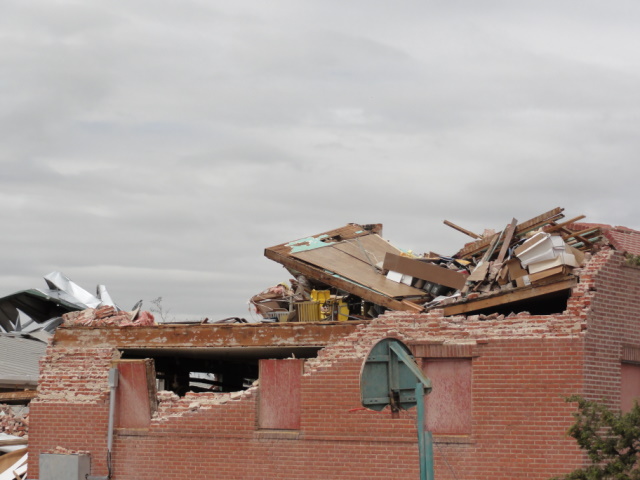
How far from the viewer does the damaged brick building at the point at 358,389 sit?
15344 millimetres

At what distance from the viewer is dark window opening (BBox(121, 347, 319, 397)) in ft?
60.1

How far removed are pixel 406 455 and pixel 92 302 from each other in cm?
2120

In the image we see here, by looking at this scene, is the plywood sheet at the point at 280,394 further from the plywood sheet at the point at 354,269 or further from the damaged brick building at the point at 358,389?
the plywood sheet at the point at 354,269

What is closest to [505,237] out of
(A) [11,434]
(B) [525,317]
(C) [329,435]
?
(B) [525,317]

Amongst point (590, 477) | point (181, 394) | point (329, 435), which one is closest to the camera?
point (590, 477)

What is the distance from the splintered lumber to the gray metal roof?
1444cm

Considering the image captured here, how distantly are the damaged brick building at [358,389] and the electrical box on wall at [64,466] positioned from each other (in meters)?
0.19

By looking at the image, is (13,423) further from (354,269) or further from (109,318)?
(354,269)

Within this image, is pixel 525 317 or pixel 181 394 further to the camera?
pixel 181 394

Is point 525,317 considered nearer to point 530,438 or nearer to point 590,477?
point 530,438

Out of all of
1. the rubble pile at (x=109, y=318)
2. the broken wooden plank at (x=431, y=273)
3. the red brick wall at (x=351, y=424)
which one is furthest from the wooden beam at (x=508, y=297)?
the rubble pile at (x=109, y=318)

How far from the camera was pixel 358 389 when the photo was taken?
16.4 meters

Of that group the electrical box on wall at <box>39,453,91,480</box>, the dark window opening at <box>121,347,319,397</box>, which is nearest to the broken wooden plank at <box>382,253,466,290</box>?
the dark window opening at <box>121,347,319,397</box>

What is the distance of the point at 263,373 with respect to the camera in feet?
57.5
